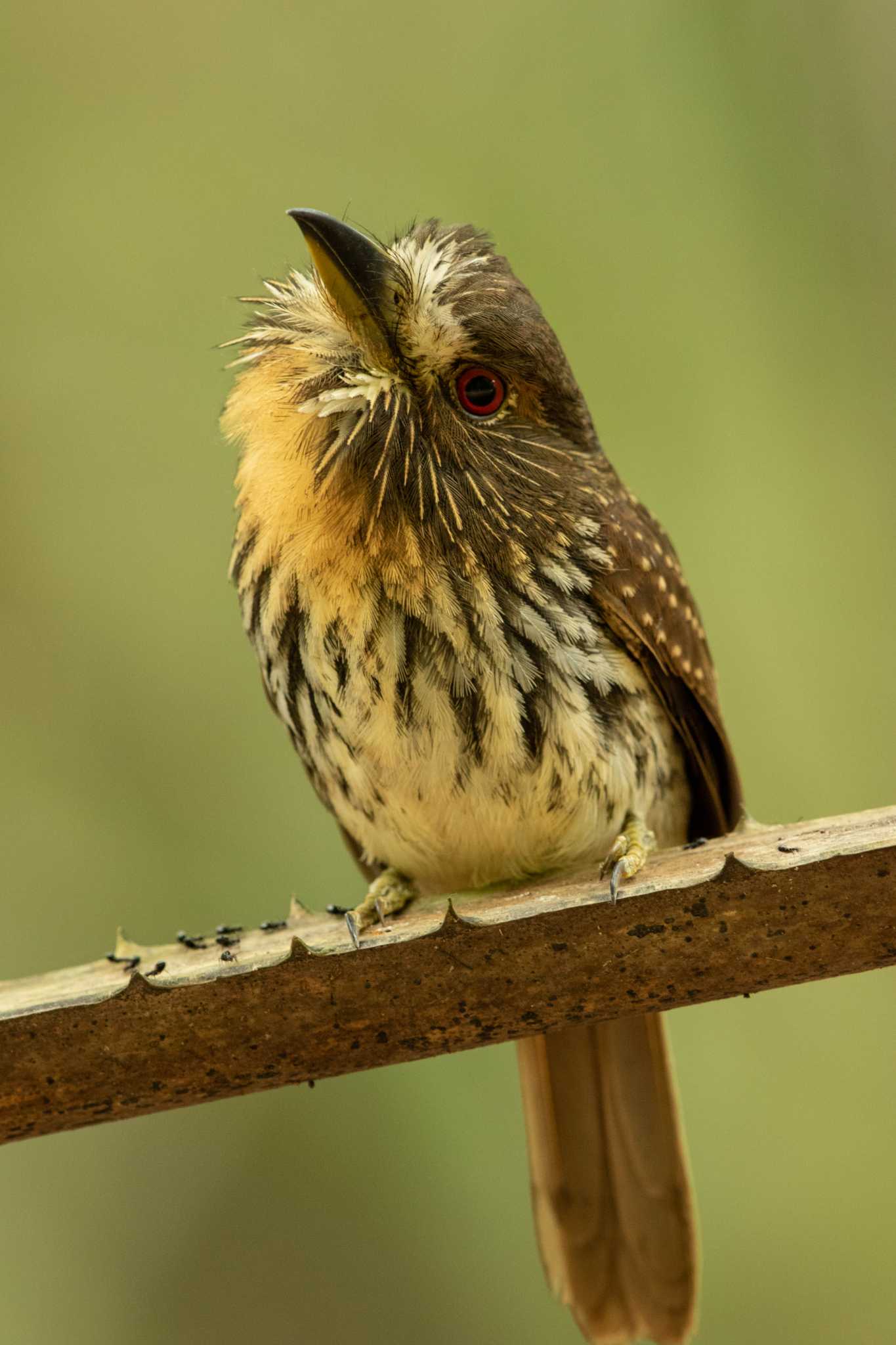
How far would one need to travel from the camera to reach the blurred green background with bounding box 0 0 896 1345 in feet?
11.2

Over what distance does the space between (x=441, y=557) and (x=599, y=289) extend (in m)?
1.89

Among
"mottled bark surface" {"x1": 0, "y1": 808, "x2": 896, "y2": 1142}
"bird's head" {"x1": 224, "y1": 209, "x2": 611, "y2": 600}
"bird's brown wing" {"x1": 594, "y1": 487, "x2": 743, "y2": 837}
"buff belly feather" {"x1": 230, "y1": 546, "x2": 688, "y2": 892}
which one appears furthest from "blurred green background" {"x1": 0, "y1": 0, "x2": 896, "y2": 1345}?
"mottled bark surface" {"x1": 0, "y1": 808, "x2": 896, "y2": 1142}

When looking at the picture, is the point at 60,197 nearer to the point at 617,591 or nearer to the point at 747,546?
the point at 747,546

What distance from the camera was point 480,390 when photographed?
1956 millimetres

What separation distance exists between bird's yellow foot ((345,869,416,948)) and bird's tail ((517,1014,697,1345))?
30 centimetres

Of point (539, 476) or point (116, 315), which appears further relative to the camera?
point (116, 315)

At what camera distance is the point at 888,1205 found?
11.2 feet

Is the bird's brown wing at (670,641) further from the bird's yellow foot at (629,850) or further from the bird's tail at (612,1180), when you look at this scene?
the bird's tail at (612,1180)

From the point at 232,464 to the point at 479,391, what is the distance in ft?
5.92

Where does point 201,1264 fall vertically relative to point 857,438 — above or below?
below

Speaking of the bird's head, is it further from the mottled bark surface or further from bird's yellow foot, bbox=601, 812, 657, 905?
the mottled bark surface

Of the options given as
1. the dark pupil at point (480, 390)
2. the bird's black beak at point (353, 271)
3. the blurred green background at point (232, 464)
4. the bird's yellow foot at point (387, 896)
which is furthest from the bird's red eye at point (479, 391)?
the blurred green background at point (232, 464)

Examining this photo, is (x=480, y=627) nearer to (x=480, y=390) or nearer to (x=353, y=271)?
(x=480, y=390)

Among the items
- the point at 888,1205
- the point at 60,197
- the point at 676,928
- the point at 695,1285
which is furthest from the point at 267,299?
the point at 888,1205
